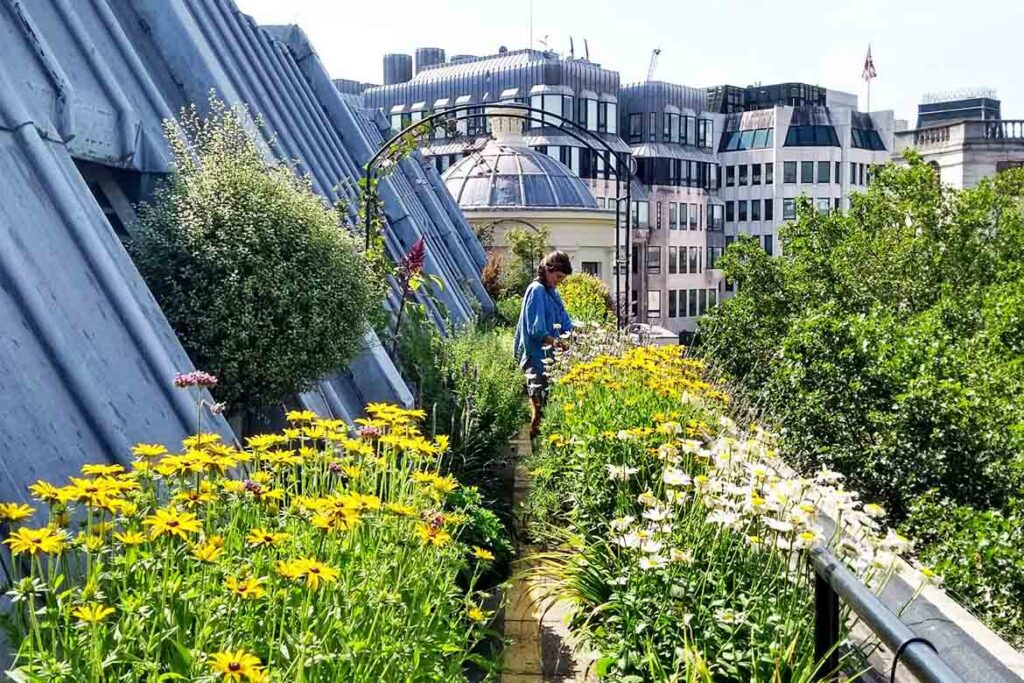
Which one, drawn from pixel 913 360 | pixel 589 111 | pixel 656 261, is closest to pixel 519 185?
pixel 913 360

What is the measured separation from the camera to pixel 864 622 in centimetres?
272

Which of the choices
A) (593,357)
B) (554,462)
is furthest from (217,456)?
(593,357)

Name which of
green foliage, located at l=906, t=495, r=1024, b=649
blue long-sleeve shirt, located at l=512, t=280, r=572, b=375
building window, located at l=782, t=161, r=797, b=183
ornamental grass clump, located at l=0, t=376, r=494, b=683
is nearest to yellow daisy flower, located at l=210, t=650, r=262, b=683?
ornamental grass clump, located at l=0, t=376, r=494, b=683

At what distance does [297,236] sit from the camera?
5961 millimetres

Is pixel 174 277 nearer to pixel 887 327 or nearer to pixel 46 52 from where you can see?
pixel 46 52

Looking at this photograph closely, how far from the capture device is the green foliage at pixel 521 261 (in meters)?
20.1

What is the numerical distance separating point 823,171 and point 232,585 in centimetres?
7692

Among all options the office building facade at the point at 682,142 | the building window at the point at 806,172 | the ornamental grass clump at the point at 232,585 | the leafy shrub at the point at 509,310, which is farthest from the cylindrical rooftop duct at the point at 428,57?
the ornamental grass clump at the point at 232,585

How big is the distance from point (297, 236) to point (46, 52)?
60.6 inches

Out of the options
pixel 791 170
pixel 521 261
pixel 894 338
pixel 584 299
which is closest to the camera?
pixel 894 338

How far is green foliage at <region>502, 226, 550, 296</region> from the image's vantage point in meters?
20.1

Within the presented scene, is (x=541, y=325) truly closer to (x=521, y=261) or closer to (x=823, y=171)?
(x=521, y=261)

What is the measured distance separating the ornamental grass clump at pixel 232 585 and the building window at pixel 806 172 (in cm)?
7466

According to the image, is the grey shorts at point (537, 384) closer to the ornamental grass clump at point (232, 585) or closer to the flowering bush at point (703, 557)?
the flowering bush at point (703, 557)
